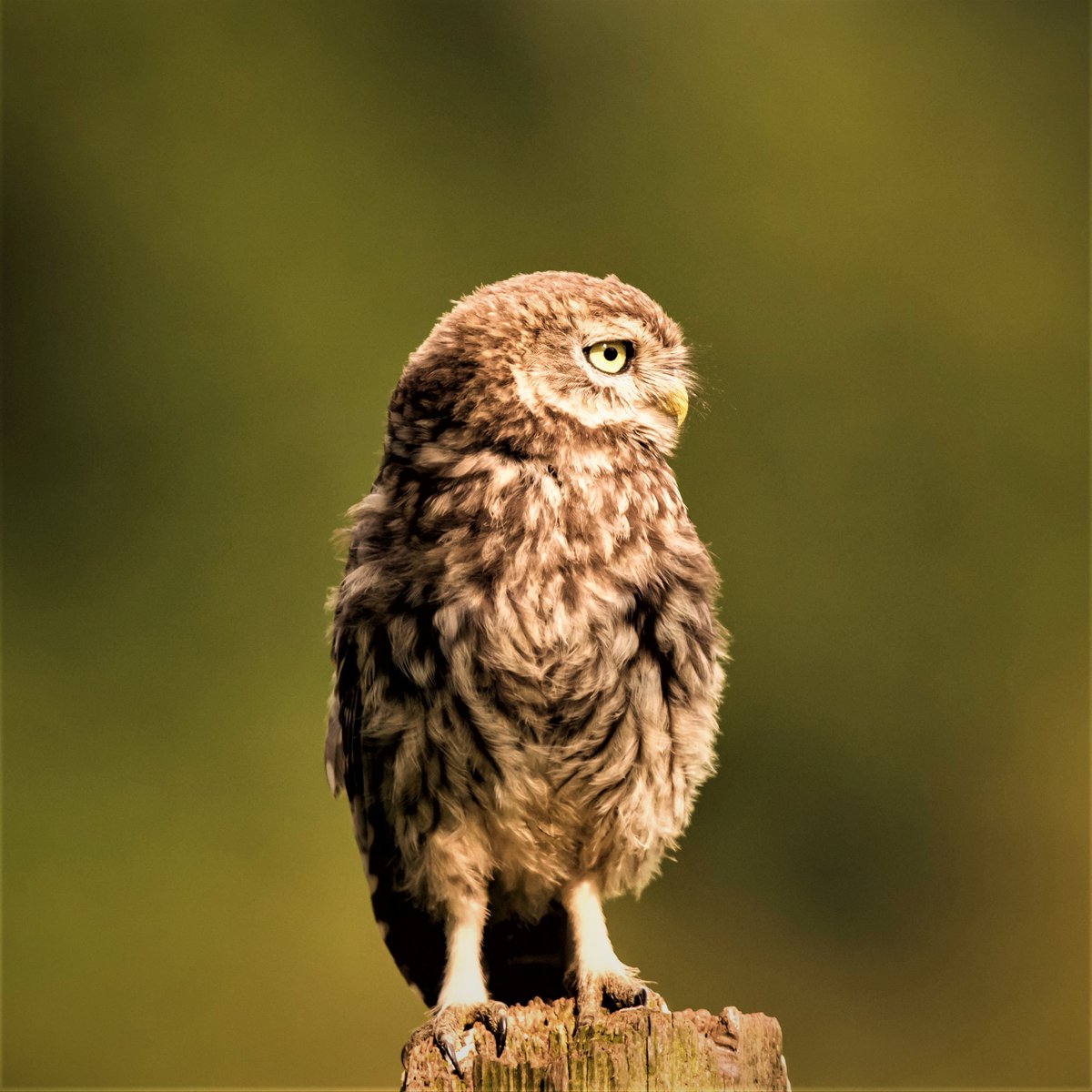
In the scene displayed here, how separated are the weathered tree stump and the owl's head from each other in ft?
3.71

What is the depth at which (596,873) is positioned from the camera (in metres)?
3.11

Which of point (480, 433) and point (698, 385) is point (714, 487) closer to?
point (698, 385)

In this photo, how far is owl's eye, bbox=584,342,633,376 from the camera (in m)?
2.99

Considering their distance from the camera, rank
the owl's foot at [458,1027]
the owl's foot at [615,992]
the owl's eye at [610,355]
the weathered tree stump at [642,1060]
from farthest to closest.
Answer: the owl's eye at [610,355], the owl's foot at [615,992], the owl's foot at [458,1027], the weathered tree stump at [642,1060]

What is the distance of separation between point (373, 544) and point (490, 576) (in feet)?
0.92

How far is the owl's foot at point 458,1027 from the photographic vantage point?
8.20 feet

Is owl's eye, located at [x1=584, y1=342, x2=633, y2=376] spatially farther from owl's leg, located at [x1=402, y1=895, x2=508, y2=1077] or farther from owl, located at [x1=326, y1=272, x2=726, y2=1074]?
owl's leg, located at [x1=402, y1=895, x2=508, y2=1077]

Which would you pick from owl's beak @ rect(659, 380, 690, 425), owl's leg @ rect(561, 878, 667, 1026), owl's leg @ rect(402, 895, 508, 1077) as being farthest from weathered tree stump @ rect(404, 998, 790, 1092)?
owl's beak @ rect(659, 380, 690, 425)

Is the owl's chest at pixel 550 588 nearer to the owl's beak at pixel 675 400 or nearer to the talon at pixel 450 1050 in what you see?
the owl's beak at pixel 675 400

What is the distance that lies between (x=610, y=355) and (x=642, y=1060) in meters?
1.44

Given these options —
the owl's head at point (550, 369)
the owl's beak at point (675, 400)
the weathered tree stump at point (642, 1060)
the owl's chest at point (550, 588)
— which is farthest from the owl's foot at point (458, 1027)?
the owl's beak at point (675, 400)

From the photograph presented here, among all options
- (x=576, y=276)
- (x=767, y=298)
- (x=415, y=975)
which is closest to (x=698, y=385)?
(x=576, y=276)

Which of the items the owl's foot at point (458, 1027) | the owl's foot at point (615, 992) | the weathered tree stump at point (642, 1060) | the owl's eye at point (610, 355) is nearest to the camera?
the weathered tree stump at point (642, 1060)

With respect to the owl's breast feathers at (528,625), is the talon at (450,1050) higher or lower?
lower
